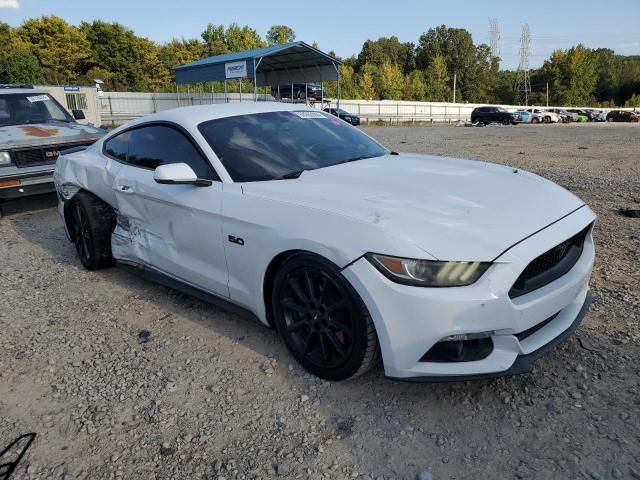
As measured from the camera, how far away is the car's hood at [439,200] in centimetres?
226

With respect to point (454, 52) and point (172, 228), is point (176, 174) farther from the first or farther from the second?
point (454, 52)

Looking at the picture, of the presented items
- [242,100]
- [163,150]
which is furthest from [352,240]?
[242,100]

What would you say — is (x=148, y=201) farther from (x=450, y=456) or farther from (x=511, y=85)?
(x=511, y=85)

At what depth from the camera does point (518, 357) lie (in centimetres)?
230

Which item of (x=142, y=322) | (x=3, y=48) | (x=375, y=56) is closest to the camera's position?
(x=142, y=322)

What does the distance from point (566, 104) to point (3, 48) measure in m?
82.1

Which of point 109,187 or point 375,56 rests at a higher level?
point 375,56

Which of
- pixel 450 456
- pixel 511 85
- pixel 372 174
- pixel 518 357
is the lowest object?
pixel 450 456

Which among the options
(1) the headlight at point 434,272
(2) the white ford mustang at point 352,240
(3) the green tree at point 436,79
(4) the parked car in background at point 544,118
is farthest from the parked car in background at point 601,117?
(1) the headlight at point 434,272

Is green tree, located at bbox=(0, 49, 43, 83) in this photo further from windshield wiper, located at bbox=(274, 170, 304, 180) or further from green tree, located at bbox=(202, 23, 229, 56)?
windshield wiper, located at bbox=(274, 170, 304, 180)

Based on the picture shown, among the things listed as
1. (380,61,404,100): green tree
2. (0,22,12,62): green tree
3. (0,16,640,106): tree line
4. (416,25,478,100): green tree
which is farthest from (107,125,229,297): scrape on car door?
(416,25,478,100): green tree

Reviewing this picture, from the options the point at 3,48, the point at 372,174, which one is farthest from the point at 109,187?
the point at 3,48

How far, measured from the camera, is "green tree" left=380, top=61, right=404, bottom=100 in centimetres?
7181

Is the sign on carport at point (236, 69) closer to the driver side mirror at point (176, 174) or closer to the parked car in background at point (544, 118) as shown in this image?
the driver side mirror at point (176, 174)
